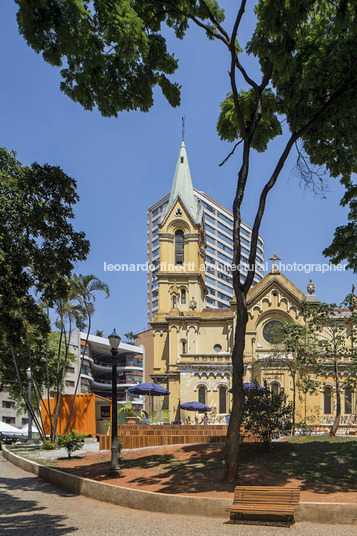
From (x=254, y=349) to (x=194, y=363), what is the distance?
570 centimetres

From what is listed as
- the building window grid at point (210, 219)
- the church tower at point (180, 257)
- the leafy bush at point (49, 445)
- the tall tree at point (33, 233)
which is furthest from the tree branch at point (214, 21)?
the building window grid at point (210, 219)

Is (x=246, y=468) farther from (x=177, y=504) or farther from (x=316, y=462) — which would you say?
(x=177, y=504)

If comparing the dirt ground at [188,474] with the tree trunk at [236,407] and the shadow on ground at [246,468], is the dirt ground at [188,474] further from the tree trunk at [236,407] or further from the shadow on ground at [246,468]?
the tree trunk at [236,407]

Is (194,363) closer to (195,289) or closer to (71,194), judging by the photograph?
(195,289)

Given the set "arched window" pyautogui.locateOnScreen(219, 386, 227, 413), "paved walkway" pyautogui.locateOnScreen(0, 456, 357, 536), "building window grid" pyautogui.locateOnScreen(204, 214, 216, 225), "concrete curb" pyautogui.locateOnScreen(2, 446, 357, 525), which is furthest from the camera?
"building window grid" pyautogui.locateOnScreen(204, 214, 216, 225)

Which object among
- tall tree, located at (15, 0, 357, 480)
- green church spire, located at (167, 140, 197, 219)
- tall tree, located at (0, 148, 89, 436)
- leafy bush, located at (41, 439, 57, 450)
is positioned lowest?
leafy bush, located at (41, 439, 57, 450)

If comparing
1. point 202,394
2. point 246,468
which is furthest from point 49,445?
point 202,394

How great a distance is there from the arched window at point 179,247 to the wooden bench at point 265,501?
4758 centimetres

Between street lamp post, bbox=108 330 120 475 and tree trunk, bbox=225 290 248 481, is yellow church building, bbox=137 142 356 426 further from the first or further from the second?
tree trunk, bbox=225 290 248 481

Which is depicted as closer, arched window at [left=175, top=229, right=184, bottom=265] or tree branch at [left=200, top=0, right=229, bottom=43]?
tree branch at [left=200, top=0, right=229, bottom=43]

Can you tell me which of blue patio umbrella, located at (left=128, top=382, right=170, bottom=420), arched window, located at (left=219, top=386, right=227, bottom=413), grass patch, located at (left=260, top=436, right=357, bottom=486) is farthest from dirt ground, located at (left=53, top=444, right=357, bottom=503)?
arched window, located at (left=219, top=386, right=227, bottom=413)

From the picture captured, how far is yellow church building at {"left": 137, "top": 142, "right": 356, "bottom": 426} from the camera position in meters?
44.0

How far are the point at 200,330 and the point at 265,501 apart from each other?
43.9 meters

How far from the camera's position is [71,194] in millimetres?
14711
